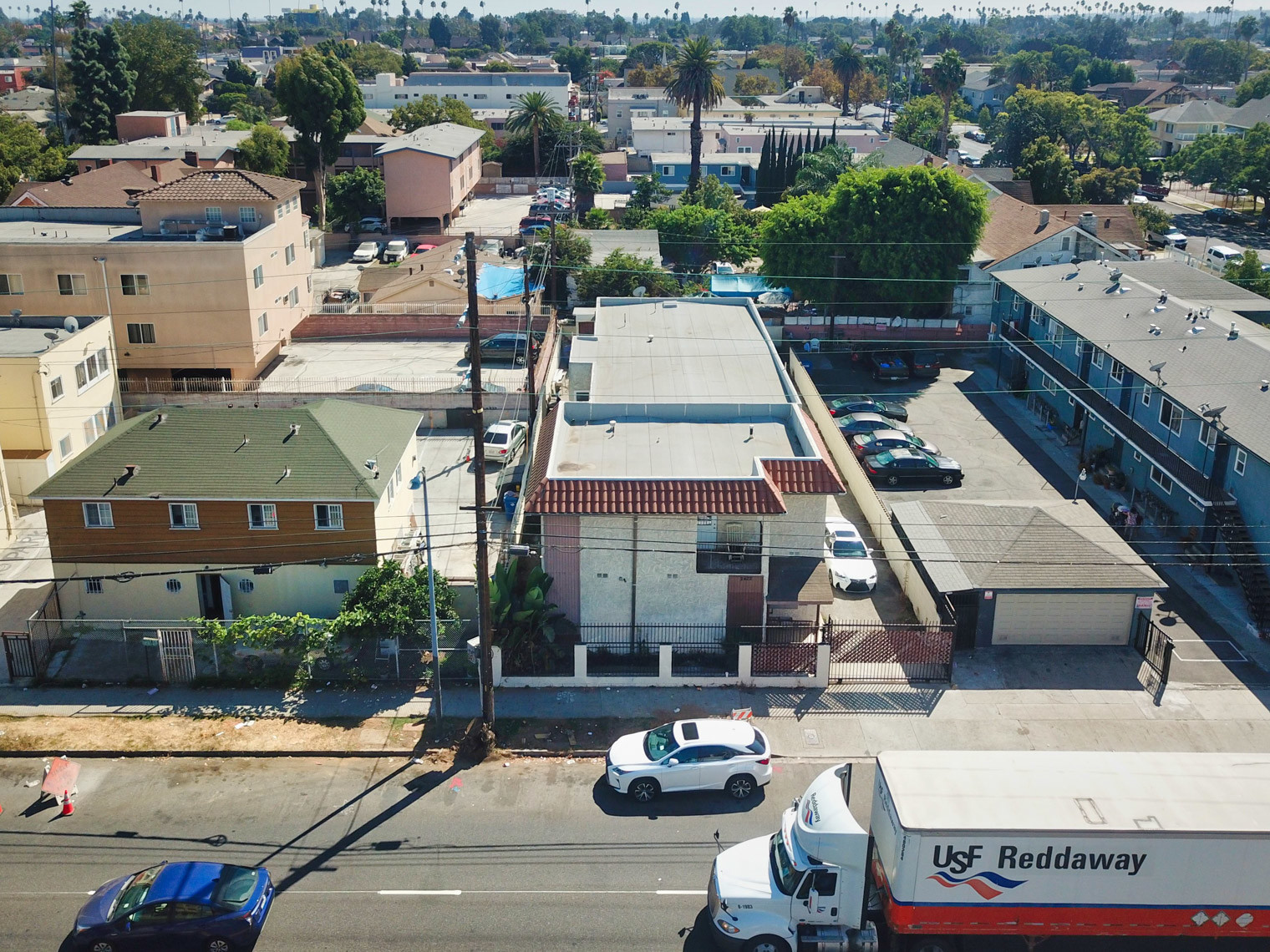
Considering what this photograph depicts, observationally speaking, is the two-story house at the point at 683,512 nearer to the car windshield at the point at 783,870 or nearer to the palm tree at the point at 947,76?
the car windshield at the point at 783,870

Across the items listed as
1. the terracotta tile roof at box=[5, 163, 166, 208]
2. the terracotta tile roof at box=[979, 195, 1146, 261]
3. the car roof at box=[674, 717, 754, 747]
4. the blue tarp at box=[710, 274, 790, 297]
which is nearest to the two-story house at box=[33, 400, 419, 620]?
the car roof at box=[674, 717, 754, 747]

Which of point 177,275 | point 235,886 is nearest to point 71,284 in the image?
point 177,275

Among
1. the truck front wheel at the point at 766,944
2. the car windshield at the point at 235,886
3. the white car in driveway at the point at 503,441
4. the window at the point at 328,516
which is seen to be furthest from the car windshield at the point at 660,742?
the white car in driveway at the point at 503,441

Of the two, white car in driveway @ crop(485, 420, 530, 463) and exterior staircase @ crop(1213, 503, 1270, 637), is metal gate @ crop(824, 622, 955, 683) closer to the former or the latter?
exterior staircase @ crop(1213, 503, 1270, 637)

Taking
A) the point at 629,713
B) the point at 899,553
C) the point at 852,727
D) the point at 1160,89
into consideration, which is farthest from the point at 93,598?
the point at 1160,89

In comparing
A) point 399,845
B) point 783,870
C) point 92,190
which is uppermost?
point 92,190

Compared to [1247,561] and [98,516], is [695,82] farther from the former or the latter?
[98,516]
